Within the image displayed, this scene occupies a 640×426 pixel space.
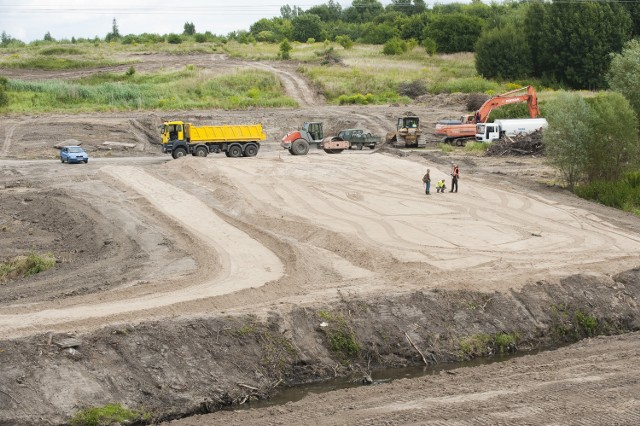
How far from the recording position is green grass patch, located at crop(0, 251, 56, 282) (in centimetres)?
2920

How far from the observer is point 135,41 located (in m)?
138

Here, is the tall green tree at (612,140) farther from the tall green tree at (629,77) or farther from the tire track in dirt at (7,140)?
the tire track in dirt at (7,140)

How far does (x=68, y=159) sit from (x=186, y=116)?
1732 centimetres

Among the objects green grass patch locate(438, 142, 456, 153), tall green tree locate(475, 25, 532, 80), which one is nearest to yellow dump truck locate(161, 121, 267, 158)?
green grass patch locate(438, 142, 456, 153)

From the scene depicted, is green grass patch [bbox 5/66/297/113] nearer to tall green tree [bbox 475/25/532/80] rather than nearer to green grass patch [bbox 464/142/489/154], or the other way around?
tall green tree [bbox 475/25/532/80]

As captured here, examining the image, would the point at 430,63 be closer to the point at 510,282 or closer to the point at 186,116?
the point at 186,116

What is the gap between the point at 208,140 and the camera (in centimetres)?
5447

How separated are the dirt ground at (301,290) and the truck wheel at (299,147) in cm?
796

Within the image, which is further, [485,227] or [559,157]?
[559,157]

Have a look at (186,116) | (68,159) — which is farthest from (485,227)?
(186,116)

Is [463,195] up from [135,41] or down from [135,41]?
down

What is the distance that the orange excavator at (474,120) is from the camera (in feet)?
203

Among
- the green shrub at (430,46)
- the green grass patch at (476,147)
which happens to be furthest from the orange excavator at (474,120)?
the green shrub at (430,46)

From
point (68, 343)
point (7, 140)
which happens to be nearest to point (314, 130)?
point (7, 140)
